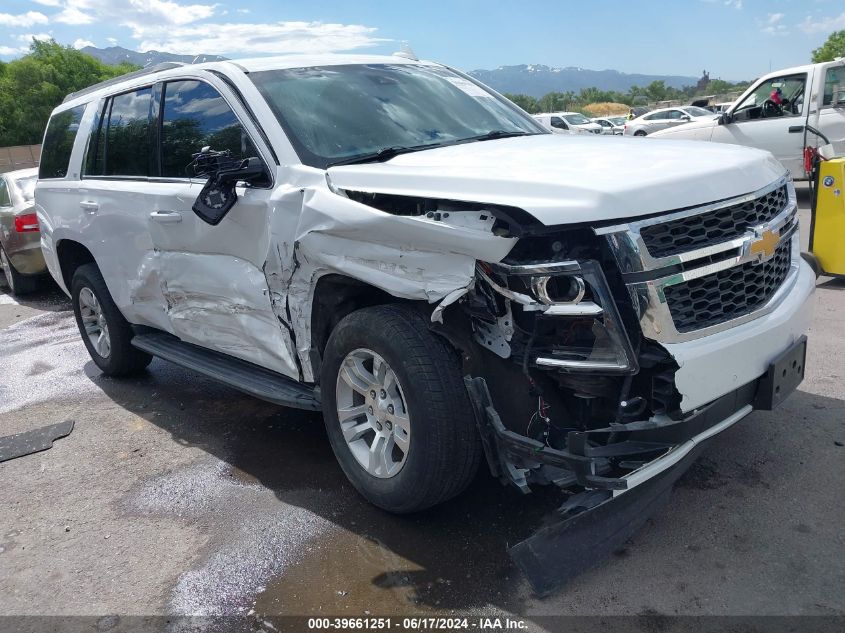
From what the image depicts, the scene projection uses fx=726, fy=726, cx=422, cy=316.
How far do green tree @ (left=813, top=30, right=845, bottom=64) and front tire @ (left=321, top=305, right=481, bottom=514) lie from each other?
53633 millimetres

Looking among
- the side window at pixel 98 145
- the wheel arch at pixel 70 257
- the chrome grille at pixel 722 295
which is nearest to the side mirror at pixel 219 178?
the side window at pixel 98 145

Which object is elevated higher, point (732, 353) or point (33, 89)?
point (33, 89)

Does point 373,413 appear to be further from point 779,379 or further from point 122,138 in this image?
point 122,138

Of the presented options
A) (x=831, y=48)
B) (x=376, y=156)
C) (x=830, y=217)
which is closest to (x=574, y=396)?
(x=376, y=156)

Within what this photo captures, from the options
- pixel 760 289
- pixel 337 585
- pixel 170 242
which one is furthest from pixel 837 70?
pixel 337 585

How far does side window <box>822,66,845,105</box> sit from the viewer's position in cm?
1060

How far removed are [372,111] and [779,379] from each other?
2403 millimetres

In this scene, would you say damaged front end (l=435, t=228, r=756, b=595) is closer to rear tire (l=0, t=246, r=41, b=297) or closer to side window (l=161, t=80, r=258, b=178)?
side window (l=161, t=80, r=258, b=178)

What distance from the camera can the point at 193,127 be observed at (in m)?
4.30

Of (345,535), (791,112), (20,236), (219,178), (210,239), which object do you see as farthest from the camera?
(791,112)

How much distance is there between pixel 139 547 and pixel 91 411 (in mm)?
2218

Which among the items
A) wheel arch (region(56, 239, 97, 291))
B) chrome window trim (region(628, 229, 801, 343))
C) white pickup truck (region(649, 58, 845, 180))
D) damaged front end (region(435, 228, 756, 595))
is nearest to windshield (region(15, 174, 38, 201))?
wheel arch (region(56, 239, 97, 291))

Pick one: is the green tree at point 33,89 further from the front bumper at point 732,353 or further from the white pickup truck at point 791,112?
the front bumper at point 732,353

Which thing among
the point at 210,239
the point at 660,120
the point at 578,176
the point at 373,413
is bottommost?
the point at 660,120
